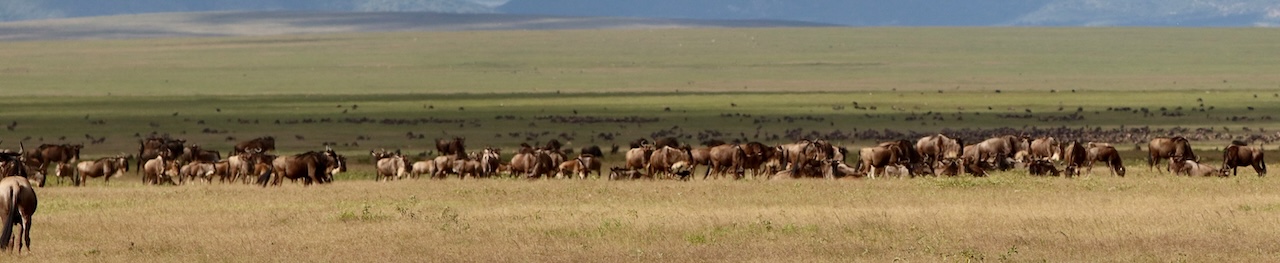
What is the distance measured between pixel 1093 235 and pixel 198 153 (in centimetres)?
2099

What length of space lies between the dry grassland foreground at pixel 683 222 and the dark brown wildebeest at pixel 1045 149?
4432 millimetres

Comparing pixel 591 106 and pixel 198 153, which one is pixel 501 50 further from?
pixel 198 153

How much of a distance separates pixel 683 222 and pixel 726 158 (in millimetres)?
10563

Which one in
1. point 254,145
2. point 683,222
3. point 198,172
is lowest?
point 254,145

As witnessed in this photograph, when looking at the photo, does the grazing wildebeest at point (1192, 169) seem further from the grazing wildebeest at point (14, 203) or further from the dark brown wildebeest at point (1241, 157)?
the grazing wildebeest at point (14, 203)

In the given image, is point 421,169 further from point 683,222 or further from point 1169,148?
point 683,222

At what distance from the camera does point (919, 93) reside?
3418 inches

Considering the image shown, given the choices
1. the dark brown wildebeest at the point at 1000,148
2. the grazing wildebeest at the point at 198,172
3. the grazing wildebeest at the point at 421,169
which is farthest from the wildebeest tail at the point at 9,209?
the dark brown wildebeest at the point at 1000,148

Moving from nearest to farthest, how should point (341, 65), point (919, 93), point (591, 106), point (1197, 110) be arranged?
point (1197, 110) → point (591, 106) → point (919, 93) → point (341, 65)

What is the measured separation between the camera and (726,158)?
2997cm

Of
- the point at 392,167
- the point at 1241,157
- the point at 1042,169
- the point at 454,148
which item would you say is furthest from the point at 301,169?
the point at 1241,157

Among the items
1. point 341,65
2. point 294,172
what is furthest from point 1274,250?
point 341,65

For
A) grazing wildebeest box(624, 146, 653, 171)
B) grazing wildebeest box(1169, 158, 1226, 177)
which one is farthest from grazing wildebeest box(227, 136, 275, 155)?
grazing wildebeest box(1169, 158, 1226, 177)

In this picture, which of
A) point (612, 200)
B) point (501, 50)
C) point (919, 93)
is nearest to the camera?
point (612, 200)
